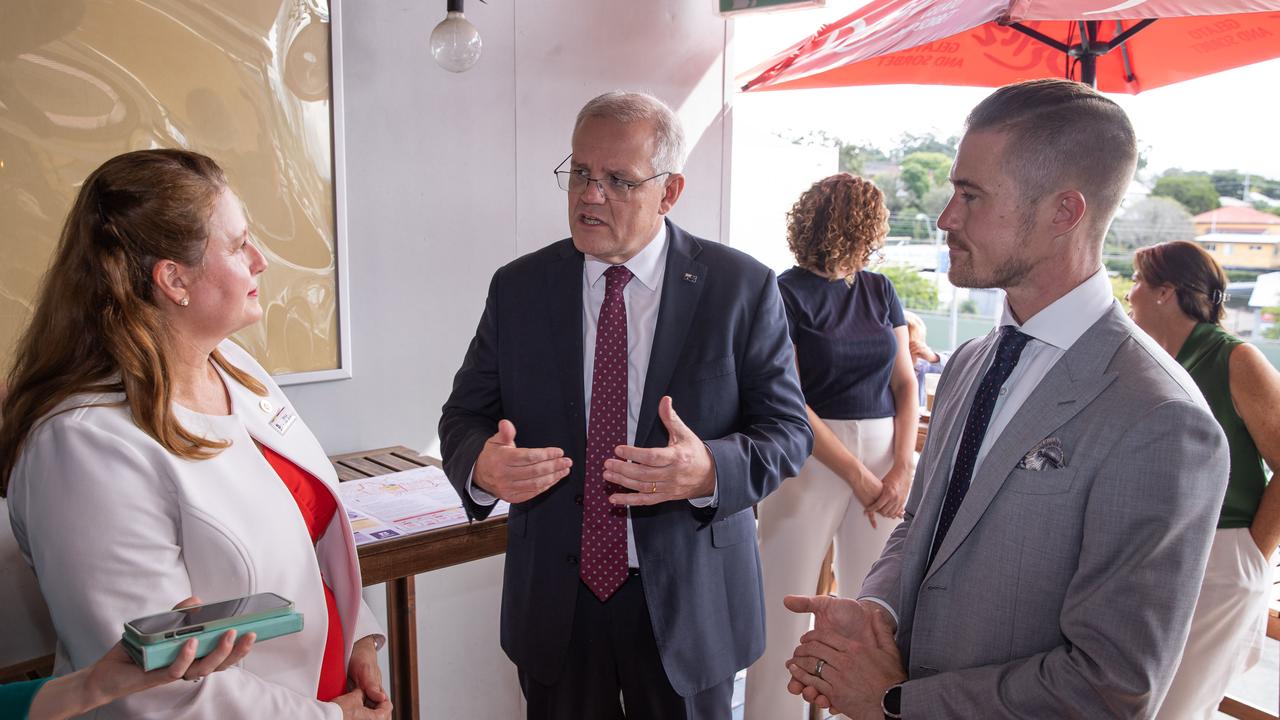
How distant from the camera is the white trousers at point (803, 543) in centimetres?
320

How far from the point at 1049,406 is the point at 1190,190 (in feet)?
16.5

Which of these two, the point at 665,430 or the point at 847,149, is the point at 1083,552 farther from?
the point at 847,149

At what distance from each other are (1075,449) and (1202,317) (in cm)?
200

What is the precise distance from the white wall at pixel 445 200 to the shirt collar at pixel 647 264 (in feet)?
4.20

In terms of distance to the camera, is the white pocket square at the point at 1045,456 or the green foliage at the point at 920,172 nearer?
the white pocket square at the point at 1045,456

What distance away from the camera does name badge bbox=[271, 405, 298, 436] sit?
1.65 m

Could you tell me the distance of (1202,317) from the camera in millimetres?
2791

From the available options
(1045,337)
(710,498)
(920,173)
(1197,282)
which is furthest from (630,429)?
(920,173)

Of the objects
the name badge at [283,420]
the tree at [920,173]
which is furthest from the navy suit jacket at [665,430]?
the tree at [920,173]

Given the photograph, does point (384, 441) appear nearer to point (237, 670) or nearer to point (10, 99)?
point (10, 99)

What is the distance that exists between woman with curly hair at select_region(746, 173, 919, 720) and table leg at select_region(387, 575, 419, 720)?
1.33 meters

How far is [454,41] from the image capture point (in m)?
2.63

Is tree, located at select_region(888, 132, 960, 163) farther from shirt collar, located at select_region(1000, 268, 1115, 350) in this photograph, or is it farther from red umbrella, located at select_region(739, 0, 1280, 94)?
shirt collar, located at select_region(1000, 268, 1115, 350)

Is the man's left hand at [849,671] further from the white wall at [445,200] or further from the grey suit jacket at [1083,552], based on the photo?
the white wall at [445,200]
